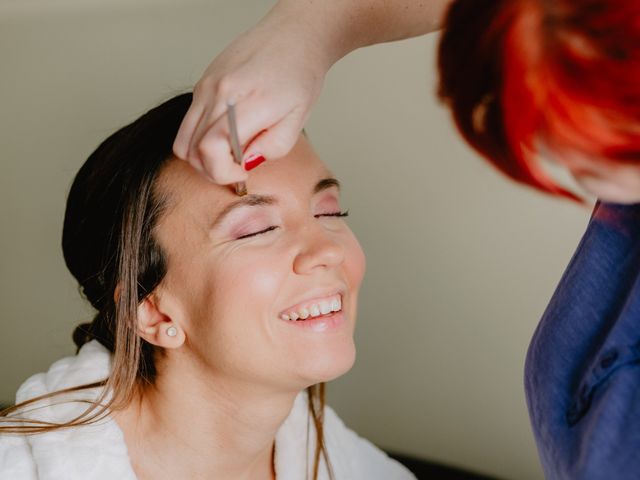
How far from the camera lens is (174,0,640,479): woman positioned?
549 mm

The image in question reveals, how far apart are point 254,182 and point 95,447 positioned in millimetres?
510

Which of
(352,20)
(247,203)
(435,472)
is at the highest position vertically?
(352,20)

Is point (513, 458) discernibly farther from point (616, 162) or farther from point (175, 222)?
point (616, 162)

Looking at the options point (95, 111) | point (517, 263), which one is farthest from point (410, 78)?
point (95, 111)

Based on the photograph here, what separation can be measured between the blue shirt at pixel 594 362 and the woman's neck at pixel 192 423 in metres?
0.60

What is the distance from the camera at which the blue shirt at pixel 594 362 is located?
0.72 meters

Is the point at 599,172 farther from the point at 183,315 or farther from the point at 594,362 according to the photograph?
the point at 183,315

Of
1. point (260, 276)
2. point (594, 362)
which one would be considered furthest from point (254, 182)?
point (594, 362)

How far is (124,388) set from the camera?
1.33 m

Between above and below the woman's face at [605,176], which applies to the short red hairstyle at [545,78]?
above

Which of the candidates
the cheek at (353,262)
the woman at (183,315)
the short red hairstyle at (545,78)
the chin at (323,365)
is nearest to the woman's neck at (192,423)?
the woman at (183,315)

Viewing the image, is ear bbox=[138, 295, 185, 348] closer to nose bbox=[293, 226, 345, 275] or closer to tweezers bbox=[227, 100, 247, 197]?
Result: nose bbox=[293, 226, 345, 275]

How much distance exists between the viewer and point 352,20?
40.3 inches

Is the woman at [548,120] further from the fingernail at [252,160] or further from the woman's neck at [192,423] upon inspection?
the woman's neck at [192,423]
